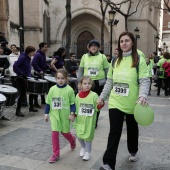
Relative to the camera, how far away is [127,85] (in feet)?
14.5

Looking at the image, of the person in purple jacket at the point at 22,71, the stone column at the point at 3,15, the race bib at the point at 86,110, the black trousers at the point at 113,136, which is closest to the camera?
the black trousers at the point at 113,136

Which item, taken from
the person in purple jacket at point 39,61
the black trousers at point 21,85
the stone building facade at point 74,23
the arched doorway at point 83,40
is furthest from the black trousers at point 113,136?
the arched doorway at point 83,40

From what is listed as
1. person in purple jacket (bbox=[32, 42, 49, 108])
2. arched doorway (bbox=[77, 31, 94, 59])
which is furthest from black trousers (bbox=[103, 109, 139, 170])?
arched doorway (bbox=[77, 31, 94, 59])

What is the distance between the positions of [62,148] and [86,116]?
106 centimetres

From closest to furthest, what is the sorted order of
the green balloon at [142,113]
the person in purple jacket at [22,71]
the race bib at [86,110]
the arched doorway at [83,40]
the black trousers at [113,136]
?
the green balloon at [142,113]
the black trousers at [113,136]
the race bib at [86,110]
the person in purple jacket at [22,71]
the arched doorway at [83,40]

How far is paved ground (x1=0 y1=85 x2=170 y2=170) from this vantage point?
4.92 meters

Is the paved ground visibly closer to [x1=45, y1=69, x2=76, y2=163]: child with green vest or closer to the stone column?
[x1=45, y1=69, x2=76, y2=163]: child with green vest

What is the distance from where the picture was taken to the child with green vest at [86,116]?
16.4ft

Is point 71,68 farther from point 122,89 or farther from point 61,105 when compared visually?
point 122,89

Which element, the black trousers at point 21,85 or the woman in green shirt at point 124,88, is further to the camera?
the black trousers at point 21,85

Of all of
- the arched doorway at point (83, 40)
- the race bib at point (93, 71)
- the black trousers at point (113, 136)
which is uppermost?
the arched doorway at point (83, 40)

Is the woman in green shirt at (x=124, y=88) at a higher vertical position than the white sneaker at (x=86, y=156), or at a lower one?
higher

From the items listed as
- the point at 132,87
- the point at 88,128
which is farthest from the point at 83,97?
the point at 132,87

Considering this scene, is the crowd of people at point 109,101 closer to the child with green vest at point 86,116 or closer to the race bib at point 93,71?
the child with green vest at point 86,116
